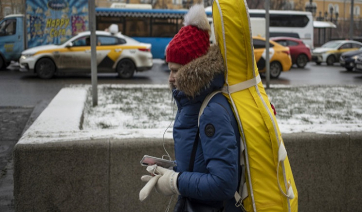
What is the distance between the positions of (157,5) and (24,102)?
3840cm

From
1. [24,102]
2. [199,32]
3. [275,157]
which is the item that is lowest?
[24,102]

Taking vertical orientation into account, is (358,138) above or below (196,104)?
below

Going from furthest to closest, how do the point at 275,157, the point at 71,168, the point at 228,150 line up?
the point at 71,168 < the point at 275,157 < the point at 228,150

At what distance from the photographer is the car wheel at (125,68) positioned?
17606 mm

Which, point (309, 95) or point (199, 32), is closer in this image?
point (199, 32)

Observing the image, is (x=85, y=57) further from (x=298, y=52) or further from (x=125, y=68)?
(x=298, y=52)

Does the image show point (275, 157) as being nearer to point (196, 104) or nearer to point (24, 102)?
point (196, 104)

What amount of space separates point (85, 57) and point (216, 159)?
15346 mm

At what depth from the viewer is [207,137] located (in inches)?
83.3

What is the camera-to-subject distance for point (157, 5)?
4838 cm

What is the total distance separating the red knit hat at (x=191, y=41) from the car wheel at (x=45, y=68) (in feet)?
49.1

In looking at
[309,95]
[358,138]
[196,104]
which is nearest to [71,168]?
[196,104]

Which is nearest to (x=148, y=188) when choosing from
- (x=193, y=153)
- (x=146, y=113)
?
(x=193, y=153)

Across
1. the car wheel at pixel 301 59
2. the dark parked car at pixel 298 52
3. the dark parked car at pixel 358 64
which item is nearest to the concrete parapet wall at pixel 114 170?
the dark parked car at pixel 358 64
